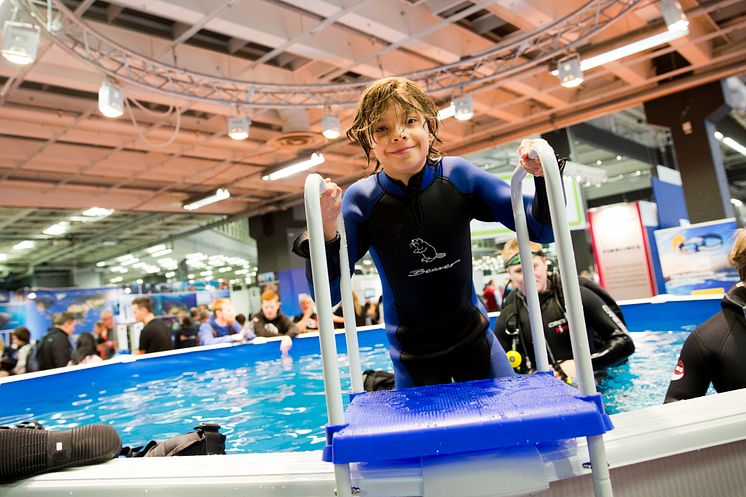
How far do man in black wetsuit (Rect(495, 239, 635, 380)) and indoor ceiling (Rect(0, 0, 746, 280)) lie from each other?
1555 mm

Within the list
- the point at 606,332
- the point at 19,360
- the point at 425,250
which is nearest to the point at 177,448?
the point at 425,250

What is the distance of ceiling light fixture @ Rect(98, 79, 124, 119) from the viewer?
5.78 m

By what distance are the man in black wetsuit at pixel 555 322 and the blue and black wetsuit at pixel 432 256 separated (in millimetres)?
1561

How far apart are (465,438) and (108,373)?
644 cm

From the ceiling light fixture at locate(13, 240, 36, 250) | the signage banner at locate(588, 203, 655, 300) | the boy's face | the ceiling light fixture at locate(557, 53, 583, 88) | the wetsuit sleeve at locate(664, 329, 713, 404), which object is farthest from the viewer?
the ceiling light fixture at locate(13, 240, 36, 250)

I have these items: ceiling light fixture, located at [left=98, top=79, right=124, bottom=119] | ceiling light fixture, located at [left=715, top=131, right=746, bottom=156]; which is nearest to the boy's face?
ceiling light fixture, located at [left=98, top=79, right=124, bottom=119]

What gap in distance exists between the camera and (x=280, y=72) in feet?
24.6

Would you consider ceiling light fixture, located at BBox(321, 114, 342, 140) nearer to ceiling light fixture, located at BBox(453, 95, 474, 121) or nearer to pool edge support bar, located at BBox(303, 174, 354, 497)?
ceiling light fixture, located at BBox(453, 95, 474, 121)

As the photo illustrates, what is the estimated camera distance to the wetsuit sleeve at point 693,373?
6.18 ft

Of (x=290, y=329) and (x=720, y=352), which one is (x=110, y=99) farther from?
(x=720, y=352)

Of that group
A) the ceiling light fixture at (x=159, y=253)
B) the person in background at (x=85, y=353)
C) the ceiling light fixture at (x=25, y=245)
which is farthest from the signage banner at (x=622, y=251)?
the ceiling light fixture at (x=25, y=245)

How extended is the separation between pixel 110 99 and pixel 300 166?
4.59 metres

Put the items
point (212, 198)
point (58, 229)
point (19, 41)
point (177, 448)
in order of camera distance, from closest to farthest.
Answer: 1. point (177, 448)
2. point (19, 41)
3. point (212, 198)
4. point (58, 229)

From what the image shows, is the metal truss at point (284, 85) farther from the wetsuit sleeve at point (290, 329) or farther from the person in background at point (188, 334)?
the person in background at point (188, 334)
